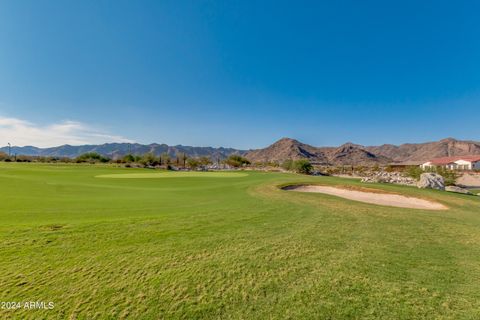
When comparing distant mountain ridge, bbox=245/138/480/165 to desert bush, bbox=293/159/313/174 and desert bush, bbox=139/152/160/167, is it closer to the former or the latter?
desert bush, bbox=293/159/313/174

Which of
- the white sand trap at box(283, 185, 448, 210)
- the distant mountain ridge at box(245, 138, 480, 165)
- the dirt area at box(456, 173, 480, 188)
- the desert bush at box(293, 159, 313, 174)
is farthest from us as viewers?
the distant mountain ridge at box(245, 138, 480, 165)

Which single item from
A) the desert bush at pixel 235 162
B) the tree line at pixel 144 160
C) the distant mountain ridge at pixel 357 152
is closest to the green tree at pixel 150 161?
the tree line at pixel 144 160

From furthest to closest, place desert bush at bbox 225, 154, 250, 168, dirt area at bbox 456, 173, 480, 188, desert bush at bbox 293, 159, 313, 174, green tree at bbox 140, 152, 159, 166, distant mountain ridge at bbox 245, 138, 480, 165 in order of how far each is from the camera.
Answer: distant mountain ridge at bbox 245, 138, 480, 165, desert bush at bbox 225, 154, 250, 168, green tree at bbox 140, 152, 159, 166, desert bush at bbox 293, 159, 313, 174, dirt area at bbox 456, 173, 480, 188

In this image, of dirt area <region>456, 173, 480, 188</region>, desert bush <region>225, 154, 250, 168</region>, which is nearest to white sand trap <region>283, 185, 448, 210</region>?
dirt area <region>456, 173, 480, 188</region>

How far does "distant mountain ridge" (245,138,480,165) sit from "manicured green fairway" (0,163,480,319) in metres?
130

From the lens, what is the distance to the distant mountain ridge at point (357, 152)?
14350 cm

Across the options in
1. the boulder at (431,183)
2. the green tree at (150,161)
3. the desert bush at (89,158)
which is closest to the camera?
the boulder at (431,183)

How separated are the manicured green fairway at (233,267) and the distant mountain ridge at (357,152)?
129852mm

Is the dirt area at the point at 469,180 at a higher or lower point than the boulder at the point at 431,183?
lower

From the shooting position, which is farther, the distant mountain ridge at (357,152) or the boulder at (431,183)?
the distant mountain ridge at (357,152)

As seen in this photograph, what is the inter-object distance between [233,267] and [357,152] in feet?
597

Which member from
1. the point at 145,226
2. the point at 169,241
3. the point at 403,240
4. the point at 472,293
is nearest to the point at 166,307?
the point at 169,241

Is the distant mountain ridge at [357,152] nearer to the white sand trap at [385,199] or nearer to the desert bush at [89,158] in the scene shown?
the desert bush at [89,158]

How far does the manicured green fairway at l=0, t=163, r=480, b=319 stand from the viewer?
297 centimetres
